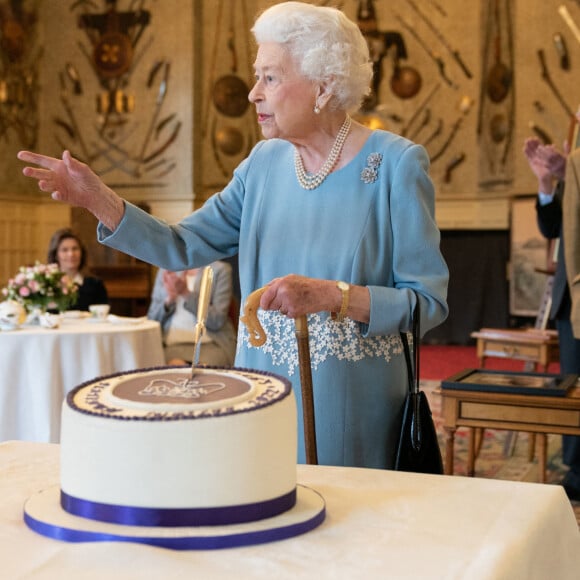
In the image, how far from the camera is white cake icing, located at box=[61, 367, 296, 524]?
1095 mm

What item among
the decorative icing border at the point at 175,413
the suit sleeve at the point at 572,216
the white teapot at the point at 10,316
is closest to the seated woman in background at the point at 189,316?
the white teapot at the point at 10,316

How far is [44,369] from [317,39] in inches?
144

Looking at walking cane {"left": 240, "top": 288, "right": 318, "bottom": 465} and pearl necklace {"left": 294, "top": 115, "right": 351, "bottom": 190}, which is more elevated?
pearl necklace {"left": 294, "top": 115, "right": 351, "bottom": 190}

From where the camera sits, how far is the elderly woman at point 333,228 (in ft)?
6.59

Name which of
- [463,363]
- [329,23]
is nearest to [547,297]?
[463,363]

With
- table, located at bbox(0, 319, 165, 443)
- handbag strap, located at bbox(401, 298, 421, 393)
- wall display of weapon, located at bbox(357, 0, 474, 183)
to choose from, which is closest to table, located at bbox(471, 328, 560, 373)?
table, located at bbox(0, 319, 165, 443)

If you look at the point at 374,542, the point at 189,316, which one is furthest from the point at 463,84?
the point at 374,542

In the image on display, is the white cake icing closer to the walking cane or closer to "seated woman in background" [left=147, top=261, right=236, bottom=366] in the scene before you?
the walking cane

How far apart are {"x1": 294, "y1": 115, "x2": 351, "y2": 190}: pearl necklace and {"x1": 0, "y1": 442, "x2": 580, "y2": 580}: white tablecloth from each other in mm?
810

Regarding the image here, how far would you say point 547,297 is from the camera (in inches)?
268

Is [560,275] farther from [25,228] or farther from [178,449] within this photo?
[25,228]

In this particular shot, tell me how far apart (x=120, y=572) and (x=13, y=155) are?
46.1ft

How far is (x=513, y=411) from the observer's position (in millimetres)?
3863

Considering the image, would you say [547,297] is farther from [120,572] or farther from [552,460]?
[120,572]
